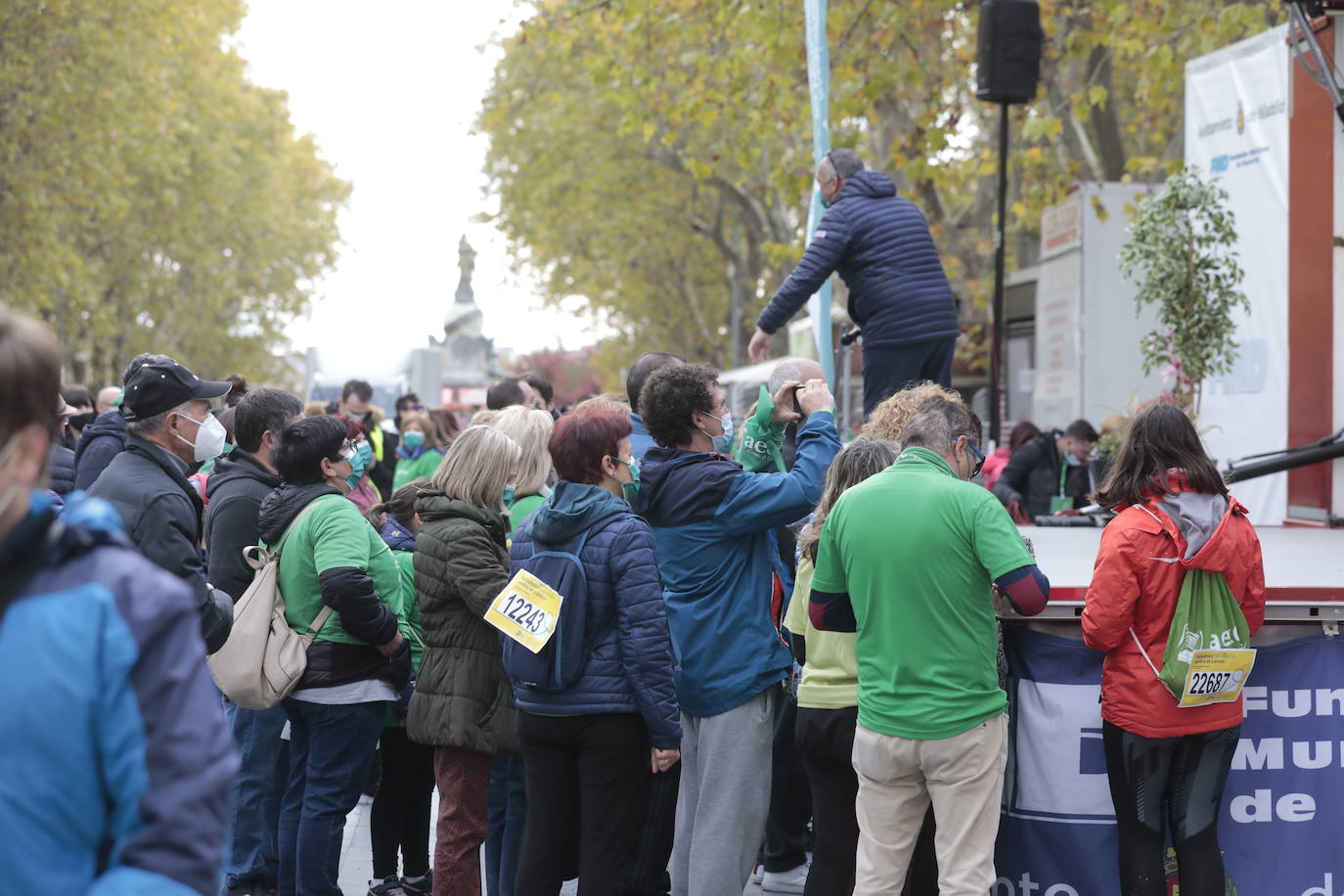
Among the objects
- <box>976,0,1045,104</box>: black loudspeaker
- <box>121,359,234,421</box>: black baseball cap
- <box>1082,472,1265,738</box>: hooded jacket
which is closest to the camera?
<box>1082,472,1265,738</box>: hooded jacket

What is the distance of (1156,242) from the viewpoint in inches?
384

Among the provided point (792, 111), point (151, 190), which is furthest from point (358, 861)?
point (151, 190)

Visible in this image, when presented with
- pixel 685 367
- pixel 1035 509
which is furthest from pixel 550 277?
pixel 685 367

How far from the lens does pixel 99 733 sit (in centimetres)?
203

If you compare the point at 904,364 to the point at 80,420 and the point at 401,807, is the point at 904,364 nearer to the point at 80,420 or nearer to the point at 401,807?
the point at 401,807

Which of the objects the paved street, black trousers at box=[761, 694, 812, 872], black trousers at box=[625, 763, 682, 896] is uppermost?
black trousers at box=[625, 763, 682, 896]

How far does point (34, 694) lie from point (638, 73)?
48.4ft

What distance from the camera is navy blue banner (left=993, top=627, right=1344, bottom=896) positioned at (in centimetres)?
501

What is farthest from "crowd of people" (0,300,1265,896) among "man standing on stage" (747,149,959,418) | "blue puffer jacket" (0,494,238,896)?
"blue puffer jacket" (0,494,238,896)

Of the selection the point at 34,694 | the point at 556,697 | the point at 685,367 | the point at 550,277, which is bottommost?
the point at 556,697

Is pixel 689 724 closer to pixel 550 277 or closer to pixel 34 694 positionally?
pixel 34 694

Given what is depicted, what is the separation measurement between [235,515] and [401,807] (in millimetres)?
1411

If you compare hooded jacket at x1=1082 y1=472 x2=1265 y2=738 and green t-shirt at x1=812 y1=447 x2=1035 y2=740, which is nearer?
green t-shirt at x1=812 y1=447 x2=1035 y2=740

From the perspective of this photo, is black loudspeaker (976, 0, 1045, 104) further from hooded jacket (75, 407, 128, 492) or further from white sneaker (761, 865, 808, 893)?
hooded jacket (75, 407, 128, 492)
